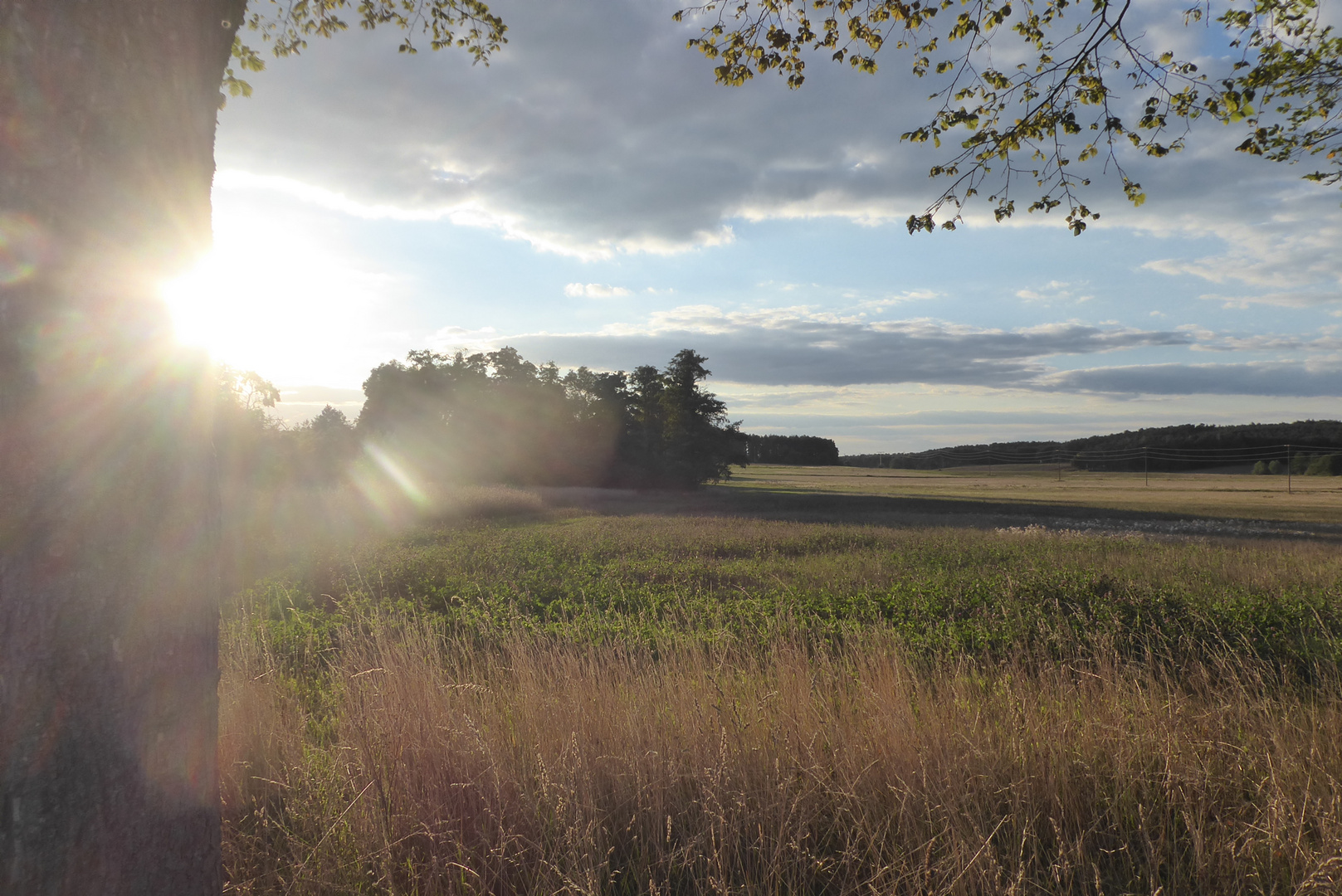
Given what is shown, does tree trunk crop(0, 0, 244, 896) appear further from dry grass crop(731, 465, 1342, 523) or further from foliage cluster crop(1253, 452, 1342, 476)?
foliage cluster crop(1253, 452, 1342, 476)

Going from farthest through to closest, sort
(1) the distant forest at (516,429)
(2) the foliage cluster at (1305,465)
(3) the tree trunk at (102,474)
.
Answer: (2) the foliage cluster at (1305,465), (1) the distant forest at (516,429), (3) the tree trunk at (102,474)

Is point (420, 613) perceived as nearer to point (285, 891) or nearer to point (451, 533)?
point (285, 891)

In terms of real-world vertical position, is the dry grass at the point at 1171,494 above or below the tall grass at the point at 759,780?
below

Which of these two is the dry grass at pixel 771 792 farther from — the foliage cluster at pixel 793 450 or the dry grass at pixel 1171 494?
the foliage cluster at pixel 793 450

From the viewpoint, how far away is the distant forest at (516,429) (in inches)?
1980

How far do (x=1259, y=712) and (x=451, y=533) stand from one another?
2010 cm

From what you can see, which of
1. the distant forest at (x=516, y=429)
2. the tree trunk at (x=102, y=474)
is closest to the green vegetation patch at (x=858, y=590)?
the tree trunk at (x=102, y=474)

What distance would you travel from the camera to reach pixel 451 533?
70.7 ft

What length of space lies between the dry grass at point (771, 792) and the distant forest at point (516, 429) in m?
45.6

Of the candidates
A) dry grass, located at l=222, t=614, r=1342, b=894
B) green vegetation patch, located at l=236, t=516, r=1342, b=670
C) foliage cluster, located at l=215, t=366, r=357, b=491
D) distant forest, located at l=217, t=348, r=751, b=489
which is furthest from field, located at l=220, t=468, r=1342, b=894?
distant forest, located at l=217, t=348, r=751, b=489

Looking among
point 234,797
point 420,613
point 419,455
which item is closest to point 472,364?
point 419,455

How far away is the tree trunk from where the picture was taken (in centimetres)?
198

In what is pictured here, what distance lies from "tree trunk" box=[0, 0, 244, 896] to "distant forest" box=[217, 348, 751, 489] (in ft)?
155

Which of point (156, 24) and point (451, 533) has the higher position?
point (156, 24)
